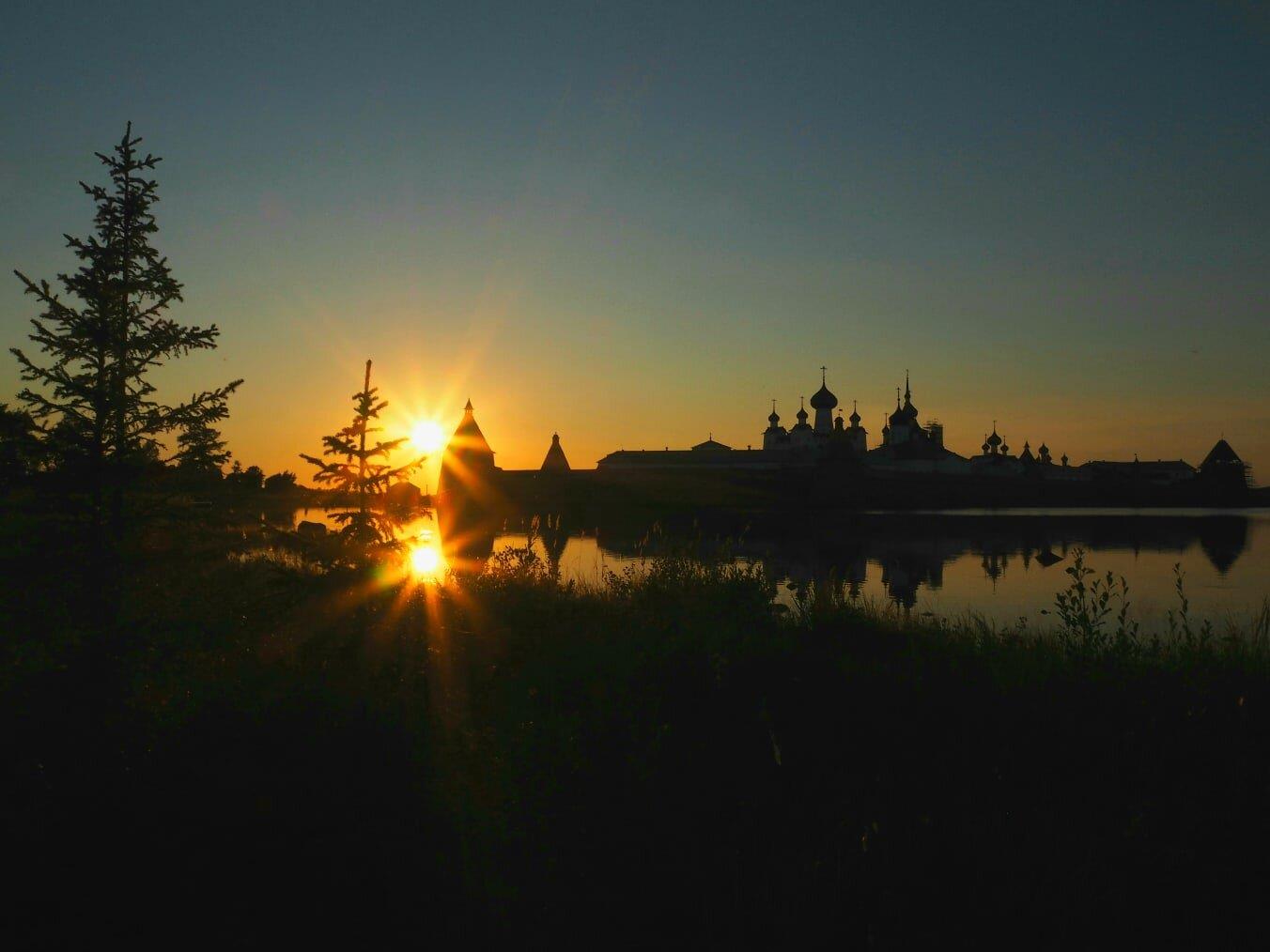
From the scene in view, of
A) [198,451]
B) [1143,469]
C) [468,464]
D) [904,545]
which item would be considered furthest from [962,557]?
[1143,469]

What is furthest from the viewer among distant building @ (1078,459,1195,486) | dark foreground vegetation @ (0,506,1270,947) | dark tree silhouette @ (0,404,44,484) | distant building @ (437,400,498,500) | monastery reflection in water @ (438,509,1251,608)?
Answer: distant building @ (1078,459,1195,486)

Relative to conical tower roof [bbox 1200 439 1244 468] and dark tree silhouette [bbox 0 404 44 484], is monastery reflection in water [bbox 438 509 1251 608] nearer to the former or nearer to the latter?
dark tree silhouette [bbox 0 404 44 484]

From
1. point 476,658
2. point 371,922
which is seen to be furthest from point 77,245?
point 371,922

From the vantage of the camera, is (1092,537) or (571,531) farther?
(571,531)

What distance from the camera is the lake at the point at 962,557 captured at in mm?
21141

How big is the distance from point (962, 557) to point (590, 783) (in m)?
31.8

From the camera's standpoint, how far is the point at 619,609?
45.5ft

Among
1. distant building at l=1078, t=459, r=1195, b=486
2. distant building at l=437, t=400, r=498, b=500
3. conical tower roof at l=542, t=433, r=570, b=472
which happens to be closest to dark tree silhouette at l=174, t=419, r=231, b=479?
→ distant building at l=437, t=400, r=498, b=500

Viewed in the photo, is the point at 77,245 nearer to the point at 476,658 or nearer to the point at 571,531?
the point at 476,658

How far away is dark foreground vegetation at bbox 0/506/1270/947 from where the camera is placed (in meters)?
4.42

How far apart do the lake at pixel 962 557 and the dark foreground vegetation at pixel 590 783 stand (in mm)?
3036

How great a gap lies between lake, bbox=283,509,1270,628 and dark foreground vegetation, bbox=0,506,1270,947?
304 centimetres

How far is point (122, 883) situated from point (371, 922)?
150 centimetres

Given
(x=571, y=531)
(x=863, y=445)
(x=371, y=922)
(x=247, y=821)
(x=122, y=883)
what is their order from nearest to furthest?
(x=371, y=922) < (x=122, y=883) < (x=247, y=821) < (x=571, y=531) < (x=863, y=445)
